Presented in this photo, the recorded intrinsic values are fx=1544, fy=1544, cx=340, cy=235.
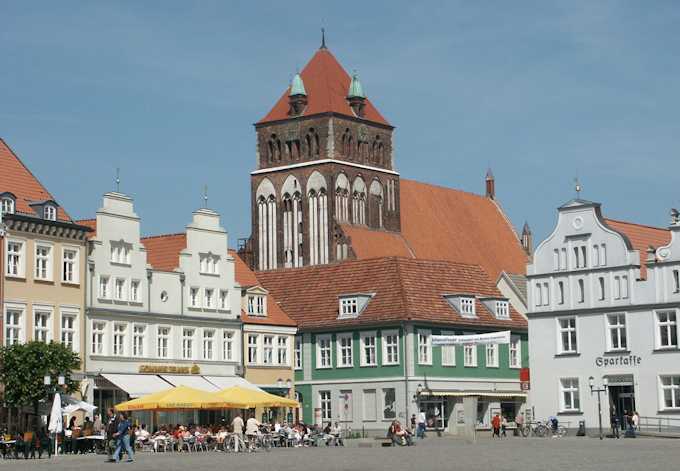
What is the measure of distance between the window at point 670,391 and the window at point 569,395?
5.12 meters

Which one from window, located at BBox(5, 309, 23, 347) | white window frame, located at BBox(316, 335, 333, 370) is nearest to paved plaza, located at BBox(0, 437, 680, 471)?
window, located at BBox(5, 309, 23, 347)

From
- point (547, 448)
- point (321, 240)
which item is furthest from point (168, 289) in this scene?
point (321, 240)

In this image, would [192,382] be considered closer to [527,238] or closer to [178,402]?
[178,402]

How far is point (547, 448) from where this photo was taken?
167ft

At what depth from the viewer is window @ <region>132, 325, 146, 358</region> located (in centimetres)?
7081

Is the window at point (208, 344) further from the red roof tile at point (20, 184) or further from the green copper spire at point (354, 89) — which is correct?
the green copper spire at point (354, 89)

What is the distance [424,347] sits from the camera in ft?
261

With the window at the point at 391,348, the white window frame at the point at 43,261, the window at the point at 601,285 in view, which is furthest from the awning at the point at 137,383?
the window at the point at 601,285

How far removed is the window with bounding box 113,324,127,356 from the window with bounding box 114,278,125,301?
128cm

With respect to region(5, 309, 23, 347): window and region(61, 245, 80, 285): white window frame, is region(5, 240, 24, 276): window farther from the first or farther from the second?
region(61, 245, 80, 285): white window frame

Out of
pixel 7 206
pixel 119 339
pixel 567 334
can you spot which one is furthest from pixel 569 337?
pixel 7 206

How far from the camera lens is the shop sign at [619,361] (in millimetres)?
73062

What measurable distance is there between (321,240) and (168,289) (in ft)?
127

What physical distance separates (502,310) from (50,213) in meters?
29.1
